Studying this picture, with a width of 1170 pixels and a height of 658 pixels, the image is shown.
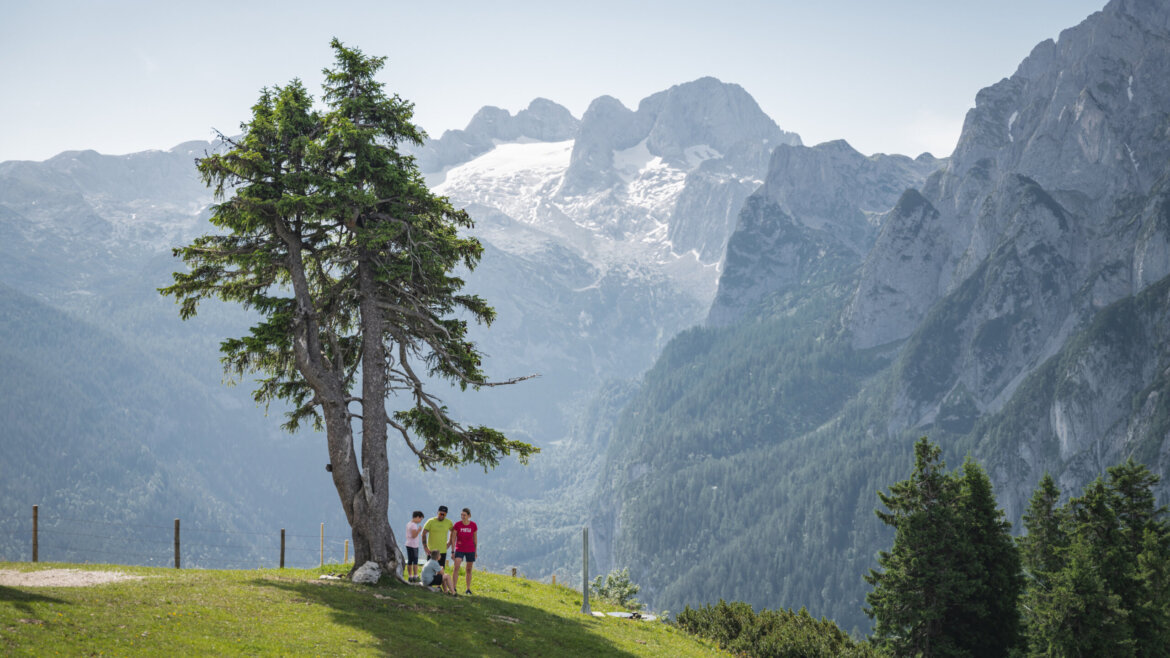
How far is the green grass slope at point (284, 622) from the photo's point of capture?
2077 cm

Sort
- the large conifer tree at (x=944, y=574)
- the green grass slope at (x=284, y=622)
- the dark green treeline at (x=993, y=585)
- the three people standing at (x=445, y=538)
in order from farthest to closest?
the large conifer tree at (x=944, y=574) → the dark green treeline at (x=993, y=585) → the three people standing at (x=445, y=538) → the green grass slope at (x=284, y=622)

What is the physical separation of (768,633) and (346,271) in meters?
23.7

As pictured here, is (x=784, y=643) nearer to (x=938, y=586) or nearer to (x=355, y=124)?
(x=938, y=586)

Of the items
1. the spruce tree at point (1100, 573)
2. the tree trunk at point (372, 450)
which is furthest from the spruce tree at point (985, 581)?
the tree trunk at point (372, 450)

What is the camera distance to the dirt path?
26.0 meters

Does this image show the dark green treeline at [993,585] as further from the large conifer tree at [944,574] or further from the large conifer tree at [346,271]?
the large conifer tree at [346,271]

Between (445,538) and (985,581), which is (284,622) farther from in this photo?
(985,581)

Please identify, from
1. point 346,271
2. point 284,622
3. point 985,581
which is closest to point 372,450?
point 346,271

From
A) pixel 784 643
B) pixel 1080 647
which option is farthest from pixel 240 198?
pixel 1080 647

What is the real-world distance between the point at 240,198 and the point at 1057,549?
1901 inches

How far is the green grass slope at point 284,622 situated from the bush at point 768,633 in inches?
160

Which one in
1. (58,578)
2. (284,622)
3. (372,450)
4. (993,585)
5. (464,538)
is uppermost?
(372,450)

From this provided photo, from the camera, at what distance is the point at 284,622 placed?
79.9 ft

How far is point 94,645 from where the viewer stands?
1984cm
